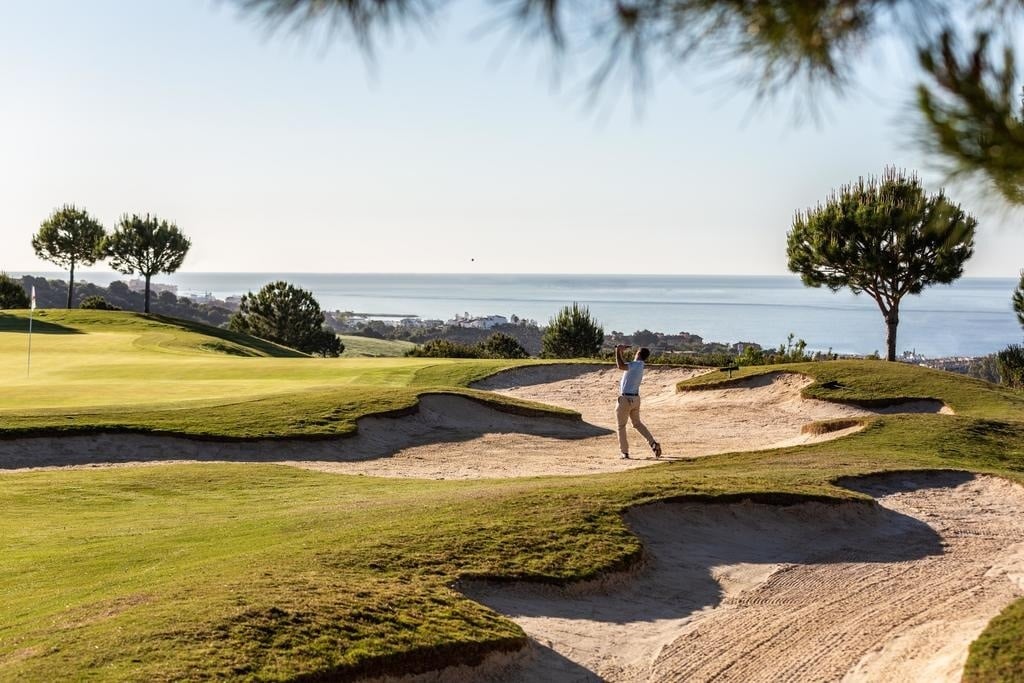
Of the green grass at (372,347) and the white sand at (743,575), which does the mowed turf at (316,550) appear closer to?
the white sand at (743,575)

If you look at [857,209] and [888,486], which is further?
[857,209]

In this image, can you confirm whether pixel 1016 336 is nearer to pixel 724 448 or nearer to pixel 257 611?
pixel 724 448

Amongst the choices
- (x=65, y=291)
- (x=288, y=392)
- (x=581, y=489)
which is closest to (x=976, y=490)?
(x=581, y=489)

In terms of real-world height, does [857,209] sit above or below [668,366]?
above

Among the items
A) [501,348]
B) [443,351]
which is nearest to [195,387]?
[443,351]

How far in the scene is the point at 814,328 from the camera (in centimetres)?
18550

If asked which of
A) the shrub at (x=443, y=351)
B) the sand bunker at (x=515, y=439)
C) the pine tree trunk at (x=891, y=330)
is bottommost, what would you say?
the sand bunker at (x=515, y=439)

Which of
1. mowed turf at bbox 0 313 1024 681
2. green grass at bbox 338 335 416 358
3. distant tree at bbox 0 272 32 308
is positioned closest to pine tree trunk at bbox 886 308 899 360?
mowed turf at bbox 0 313 1024 681

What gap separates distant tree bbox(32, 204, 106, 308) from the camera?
7331 cm

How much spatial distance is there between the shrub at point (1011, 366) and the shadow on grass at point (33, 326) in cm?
4497

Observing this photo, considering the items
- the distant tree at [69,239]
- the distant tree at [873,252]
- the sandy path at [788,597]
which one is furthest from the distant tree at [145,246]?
the sandy path at [788,597]

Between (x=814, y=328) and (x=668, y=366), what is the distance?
15848 centimetres

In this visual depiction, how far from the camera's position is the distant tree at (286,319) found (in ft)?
279

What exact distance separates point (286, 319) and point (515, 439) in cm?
6450
